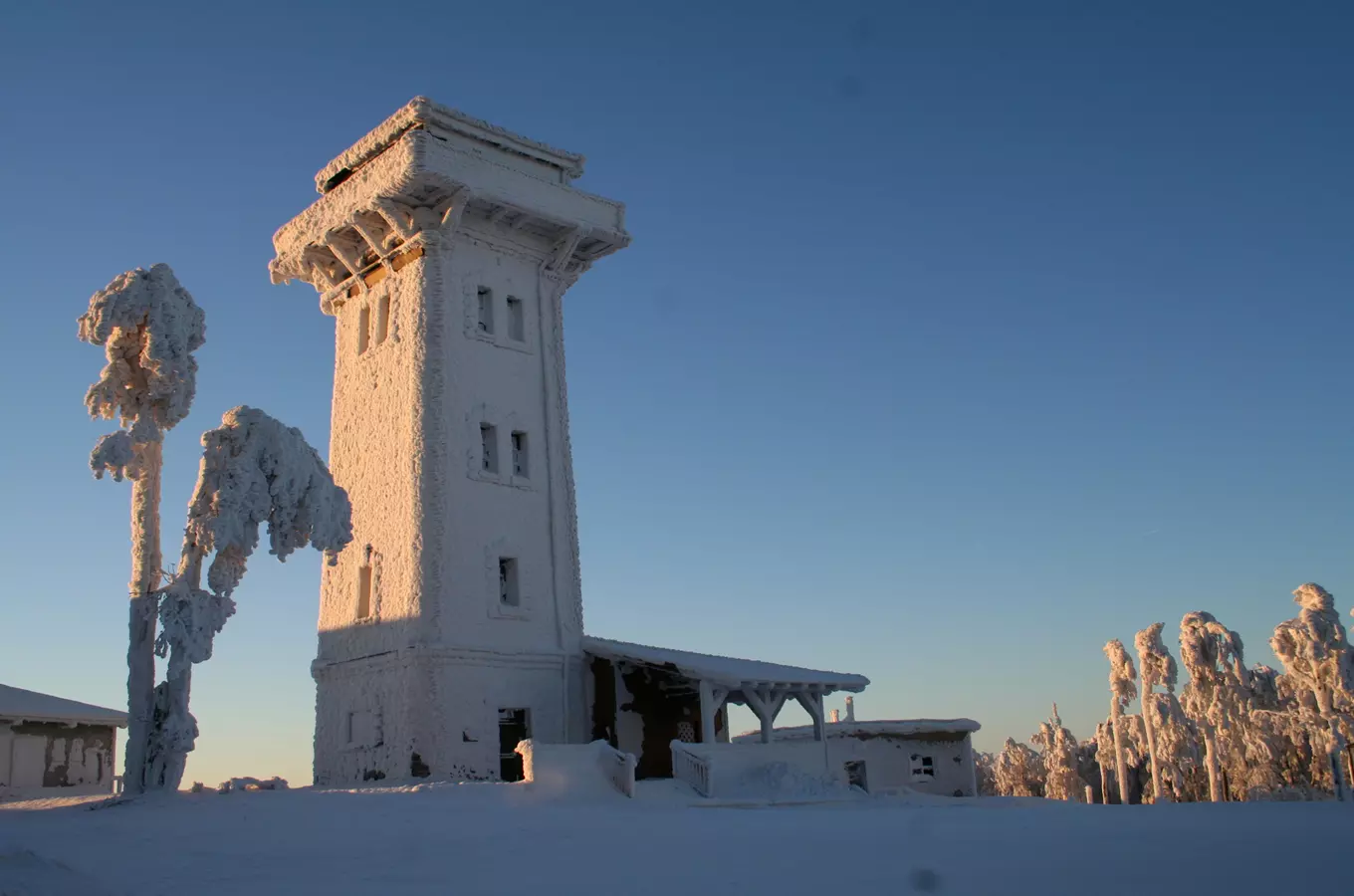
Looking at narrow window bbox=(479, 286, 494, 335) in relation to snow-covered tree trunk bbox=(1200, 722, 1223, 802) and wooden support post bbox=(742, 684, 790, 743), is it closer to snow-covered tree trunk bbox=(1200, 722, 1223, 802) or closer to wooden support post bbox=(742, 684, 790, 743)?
wooden support post bbox=(742, 684, 790, 743)

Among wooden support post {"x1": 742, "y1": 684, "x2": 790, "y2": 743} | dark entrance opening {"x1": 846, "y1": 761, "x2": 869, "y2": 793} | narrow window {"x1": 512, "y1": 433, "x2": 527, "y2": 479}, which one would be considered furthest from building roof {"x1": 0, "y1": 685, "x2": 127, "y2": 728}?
dark entrance opening {"x1": 846, "y1": 761, "x2": 869, "y2": 793}

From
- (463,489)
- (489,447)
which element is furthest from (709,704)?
(489,447)

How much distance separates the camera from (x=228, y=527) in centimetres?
1803

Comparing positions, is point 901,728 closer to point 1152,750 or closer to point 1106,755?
point 1152,750

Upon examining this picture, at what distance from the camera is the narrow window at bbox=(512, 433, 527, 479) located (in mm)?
27953

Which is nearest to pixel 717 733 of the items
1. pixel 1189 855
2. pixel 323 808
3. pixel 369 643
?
pixel 369 643

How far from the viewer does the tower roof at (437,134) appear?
27172 mm

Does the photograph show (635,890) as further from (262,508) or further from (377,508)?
(377,508)

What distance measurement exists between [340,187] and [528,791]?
1673 cm

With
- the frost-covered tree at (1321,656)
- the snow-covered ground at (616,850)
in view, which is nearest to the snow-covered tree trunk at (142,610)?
the snow-covered ground at (616,850)

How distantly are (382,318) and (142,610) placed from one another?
12.5 m

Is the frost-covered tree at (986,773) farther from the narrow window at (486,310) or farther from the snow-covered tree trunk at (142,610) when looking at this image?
the snow-covered tree trunk at (142,610)

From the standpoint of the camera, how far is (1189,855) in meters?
11.4

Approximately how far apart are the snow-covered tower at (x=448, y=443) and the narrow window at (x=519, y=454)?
0.21 ft
